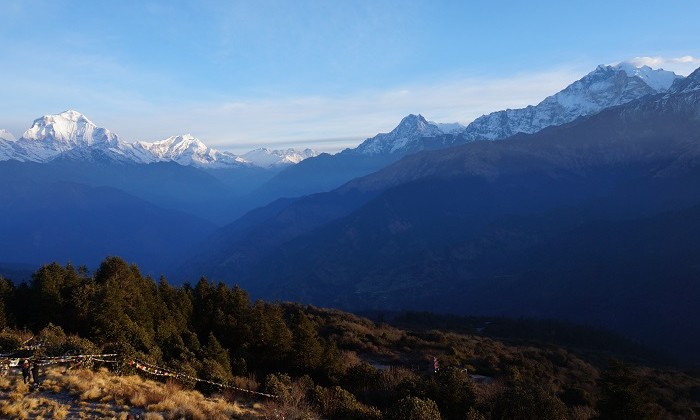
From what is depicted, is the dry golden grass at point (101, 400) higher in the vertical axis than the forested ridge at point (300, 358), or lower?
higher

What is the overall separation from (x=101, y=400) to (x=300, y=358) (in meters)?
14.0

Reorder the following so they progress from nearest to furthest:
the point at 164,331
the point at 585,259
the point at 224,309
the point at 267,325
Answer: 1. the point at 164,331
2. the point at 267,325
3. the point at 224,309
4. the point at 585,259

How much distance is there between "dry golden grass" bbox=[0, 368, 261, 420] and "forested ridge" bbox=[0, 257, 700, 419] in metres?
1.85

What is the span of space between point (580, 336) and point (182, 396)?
98.1 m

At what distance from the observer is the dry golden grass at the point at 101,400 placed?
44.4 feet

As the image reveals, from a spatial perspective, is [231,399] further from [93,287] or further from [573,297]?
[573,297]

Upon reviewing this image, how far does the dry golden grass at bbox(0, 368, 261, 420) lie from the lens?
13.5 meters

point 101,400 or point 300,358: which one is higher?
point 101,400

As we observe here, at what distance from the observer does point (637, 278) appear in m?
159

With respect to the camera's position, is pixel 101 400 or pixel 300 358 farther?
pixel 300 358

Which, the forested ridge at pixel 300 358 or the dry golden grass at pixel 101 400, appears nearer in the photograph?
the dry golden grass at pixel 101 400

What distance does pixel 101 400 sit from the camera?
14648 millimetres

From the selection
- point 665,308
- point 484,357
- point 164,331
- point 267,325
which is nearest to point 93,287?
point 164,331

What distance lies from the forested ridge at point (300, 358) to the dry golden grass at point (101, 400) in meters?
1.85
